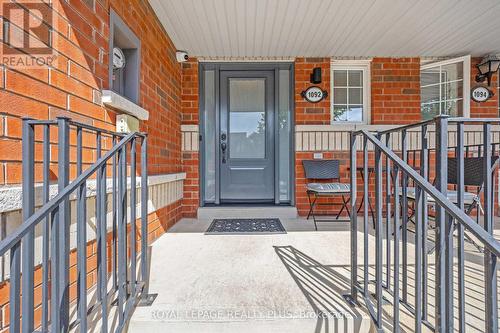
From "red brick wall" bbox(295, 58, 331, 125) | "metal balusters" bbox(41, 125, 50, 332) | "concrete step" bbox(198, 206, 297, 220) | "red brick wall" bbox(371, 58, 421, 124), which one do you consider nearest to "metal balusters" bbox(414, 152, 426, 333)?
"metal balusters" bbox(41, 125, 50, 332)

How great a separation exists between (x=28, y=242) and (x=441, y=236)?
1479 mm

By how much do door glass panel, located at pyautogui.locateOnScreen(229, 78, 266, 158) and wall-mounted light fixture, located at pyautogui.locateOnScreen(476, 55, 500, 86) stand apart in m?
3.07

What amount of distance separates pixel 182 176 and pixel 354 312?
109 inches

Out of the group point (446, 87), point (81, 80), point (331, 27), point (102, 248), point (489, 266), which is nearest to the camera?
point (489, 266)

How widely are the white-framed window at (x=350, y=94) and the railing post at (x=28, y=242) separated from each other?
3634 millimetres

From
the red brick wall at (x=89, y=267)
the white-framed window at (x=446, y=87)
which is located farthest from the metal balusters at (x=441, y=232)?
the white-framed window at (x=446, y=87)

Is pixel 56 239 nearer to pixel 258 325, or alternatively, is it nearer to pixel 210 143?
pixel 258 325

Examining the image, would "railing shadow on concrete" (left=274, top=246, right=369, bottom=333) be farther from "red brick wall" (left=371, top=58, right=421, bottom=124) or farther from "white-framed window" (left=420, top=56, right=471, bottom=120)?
"white-framed window" (left=420, top=56, right=471, bottom=120)

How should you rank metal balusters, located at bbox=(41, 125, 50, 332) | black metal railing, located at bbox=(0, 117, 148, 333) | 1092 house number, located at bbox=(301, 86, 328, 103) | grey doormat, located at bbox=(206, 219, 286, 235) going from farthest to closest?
1092 house number, located at bbox=(301, 86, 328, 103) < grey doormat, located at bbox=(206, 219, 286, 235) < metal balusters, located at bbox=(41, 125, 50, 332) < black metal railing, located at bbox=(0, 117, 148, 333)

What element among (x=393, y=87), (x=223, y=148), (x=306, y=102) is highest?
(x=393, y=87)

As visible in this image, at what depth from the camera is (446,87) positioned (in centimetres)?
396

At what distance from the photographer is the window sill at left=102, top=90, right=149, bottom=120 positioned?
180cm

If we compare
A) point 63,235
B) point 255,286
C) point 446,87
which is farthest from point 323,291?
point 446,87

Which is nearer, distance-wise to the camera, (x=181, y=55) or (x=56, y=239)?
(x=56, y=239)
